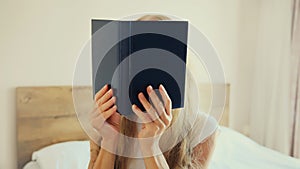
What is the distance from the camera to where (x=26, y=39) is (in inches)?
68.4

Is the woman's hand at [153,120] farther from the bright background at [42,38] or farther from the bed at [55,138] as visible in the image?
the bright background at [42,38]

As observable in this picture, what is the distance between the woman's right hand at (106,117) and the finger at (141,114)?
0.04m

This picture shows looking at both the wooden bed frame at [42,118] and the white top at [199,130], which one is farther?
the wooden bed frame at [42,118]

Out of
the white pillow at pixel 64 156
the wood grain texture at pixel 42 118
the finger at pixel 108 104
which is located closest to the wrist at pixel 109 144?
the finger at pixel 108 104

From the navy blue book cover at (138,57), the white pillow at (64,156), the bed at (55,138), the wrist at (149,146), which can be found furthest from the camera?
the bed at (55,138)

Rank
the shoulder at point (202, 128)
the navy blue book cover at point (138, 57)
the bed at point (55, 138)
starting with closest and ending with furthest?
the navy blue book cover at point (138, 57) < the shoulder at point (202, 128) < the bed at point (55, 138)

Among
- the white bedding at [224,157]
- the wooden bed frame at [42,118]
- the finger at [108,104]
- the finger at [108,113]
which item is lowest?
the white bedding at [224,157]

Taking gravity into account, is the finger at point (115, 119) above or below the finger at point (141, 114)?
below

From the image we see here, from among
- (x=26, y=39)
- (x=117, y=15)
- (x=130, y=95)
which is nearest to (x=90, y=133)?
(x=130, y=95)

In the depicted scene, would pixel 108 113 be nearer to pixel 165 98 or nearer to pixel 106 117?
pixel 106 117

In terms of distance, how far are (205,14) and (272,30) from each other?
1.40 feet

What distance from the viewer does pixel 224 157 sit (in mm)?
1804

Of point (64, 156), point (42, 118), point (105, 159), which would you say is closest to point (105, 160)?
point (105, 159)

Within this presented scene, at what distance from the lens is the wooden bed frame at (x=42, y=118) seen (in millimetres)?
1731
